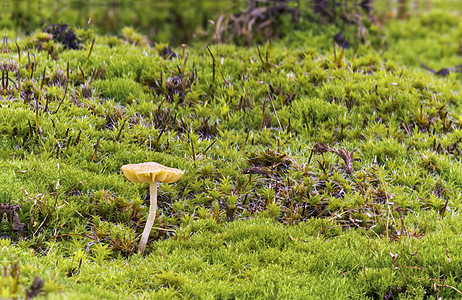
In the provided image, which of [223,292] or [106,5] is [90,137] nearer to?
[223,292]

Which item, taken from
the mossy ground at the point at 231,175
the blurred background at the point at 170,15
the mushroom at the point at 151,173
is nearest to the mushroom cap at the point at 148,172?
the mushroom at the point at 151,173

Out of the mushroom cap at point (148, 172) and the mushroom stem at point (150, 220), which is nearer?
the mushroom cap at point (148, 172)

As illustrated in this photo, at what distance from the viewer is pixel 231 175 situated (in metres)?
5.77

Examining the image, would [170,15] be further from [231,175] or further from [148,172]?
[148,172]

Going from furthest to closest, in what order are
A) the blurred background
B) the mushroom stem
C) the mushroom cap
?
the blurred background → the mushroom stem → the mushroom cap

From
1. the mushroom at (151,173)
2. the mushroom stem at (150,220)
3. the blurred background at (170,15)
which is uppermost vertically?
the blurred background at (170,15)

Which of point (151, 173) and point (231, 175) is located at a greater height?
point (151, 173)

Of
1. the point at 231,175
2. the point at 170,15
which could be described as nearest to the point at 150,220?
the point at 231,175

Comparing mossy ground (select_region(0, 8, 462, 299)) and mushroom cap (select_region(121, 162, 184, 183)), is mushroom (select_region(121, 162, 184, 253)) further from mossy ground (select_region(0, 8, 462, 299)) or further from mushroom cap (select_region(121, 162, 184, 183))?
mossy ground (select_region(0, 8, 462, 299))

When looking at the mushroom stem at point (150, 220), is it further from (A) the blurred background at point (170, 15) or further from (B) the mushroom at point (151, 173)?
(A) the blurred background at point (170, 15)

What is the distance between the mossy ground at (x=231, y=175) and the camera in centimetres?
416

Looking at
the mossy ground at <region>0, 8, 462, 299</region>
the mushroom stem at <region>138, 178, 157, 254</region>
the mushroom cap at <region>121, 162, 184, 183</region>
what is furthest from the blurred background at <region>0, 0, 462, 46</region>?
the mushroom cap at <region>121, 162, 184, 183</region>

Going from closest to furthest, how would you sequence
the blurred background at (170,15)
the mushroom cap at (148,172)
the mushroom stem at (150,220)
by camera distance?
the mushroom cap at (148,172) < the mushroom stem at (150,220) < the blurred background at (170,15)

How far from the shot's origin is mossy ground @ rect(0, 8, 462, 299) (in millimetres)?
4156
